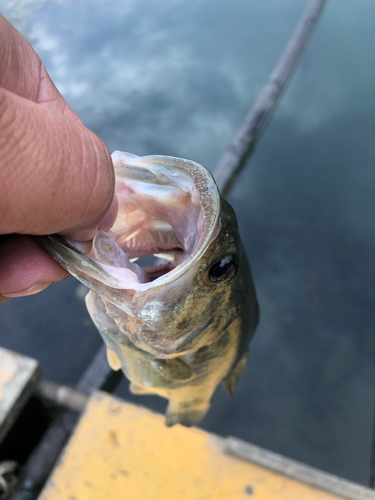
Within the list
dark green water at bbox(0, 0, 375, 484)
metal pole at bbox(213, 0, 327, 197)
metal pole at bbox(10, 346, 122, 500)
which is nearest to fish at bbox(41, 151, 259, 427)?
metal pole at bbox(10, 346, 122, 500)

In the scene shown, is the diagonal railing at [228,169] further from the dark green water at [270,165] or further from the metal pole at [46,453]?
the dark green water at [270,165]

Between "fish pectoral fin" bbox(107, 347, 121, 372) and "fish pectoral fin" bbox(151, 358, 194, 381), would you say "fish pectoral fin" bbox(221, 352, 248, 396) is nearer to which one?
"fish pectoral fin" bbox(151, 358, 194, 381)

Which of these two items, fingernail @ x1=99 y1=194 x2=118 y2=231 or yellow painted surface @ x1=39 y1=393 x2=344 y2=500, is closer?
fingernail @ x1=99 y1=194 x2=118 y2=231

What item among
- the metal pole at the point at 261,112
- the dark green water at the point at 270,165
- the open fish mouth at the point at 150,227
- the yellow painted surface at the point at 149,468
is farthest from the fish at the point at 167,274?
the metal pole at the point at 261,112

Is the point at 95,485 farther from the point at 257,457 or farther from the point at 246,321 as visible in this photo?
the point at 246,321

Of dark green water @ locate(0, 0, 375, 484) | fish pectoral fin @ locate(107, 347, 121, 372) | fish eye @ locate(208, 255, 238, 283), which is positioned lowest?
dark green water @ locate(0, 0, 375, 484)

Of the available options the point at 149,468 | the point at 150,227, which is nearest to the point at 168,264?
the point at 150,227

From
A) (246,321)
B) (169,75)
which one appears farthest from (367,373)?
(169,75)
